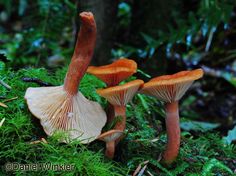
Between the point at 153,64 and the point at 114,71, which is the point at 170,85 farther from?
the point at 153,64

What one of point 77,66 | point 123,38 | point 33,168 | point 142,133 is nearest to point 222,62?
point 123,38

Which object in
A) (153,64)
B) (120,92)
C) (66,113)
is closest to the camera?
(120,92)

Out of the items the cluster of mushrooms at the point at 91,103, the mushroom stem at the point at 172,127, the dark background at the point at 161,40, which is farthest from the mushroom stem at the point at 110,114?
the dark background at the point at 161,40

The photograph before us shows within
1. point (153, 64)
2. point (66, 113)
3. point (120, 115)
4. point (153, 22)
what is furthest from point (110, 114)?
point (153, 22)

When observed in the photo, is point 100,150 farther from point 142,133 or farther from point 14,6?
point 14,6

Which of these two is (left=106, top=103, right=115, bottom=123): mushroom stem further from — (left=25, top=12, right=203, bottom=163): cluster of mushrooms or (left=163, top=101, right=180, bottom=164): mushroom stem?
(left=163, top=101, right=180, bottom=164): mushroom stem

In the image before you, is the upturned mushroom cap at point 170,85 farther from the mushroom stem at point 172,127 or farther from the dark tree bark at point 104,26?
the dark tree bark at point 104,26
